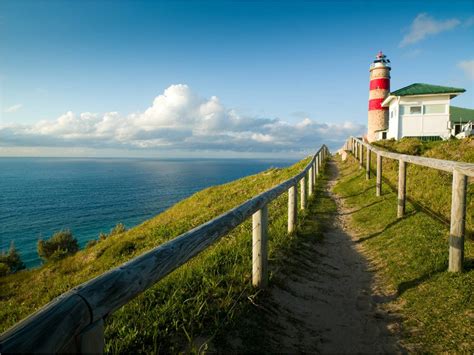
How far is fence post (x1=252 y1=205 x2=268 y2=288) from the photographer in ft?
14.1

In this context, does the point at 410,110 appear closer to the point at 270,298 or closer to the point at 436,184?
the point at 436,184

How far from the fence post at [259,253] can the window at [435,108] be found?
29.5 meters

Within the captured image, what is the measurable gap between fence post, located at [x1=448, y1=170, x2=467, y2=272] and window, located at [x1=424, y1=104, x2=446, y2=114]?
90.3 feet

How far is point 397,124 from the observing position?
27922 millimetres

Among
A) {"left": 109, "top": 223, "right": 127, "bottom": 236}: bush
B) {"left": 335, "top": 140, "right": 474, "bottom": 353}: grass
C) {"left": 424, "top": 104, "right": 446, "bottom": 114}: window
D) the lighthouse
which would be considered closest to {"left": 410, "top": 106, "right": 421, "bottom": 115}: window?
{"left": 424, "top": 104, "right": 446, "bottom": 114}: window

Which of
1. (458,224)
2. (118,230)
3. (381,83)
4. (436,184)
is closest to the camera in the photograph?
(458,224)

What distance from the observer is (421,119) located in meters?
27.4

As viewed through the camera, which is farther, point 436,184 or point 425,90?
point 425,90

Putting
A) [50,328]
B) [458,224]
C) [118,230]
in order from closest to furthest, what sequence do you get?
[50,328], [458,224], [118,230]

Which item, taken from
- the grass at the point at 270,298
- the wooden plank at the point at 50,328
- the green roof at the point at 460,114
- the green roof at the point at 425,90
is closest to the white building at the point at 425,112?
the green roof at the point at 425,90

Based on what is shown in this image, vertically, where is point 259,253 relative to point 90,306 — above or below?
below

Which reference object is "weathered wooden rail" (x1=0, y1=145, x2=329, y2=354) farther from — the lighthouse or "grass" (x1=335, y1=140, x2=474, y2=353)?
the lighthouse

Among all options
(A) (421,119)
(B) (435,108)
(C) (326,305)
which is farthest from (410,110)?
(C) (326,305)

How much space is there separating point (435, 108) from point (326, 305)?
97.5 feet
